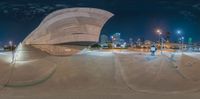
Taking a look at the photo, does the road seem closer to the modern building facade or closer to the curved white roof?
the modern building facade

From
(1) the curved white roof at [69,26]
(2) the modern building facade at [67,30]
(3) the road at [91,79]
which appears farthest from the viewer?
(1) the curved white roof at [69,26]

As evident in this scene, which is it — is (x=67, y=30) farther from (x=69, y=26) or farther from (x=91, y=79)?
(x=91, y=79)

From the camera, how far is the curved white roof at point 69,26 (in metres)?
27.1

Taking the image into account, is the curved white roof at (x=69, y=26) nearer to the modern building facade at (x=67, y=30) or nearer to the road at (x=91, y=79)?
the modern building facade at (x=67, y=30)

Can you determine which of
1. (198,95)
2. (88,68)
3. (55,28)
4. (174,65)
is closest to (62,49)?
(55,28)

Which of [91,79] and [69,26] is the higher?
[69,26]

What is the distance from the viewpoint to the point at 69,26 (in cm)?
2870

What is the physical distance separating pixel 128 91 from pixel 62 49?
1263 cm

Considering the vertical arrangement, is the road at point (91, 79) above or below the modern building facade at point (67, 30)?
below

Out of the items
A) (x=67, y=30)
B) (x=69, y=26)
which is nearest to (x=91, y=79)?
(x=69, y=26)

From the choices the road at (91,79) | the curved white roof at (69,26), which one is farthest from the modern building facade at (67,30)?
the road at (91,79)

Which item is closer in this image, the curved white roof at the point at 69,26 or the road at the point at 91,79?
the road at the point at 91,79

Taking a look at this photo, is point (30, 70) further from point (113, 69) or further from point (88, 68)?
point (113, 69)

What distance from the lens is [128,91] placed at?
15758mm
